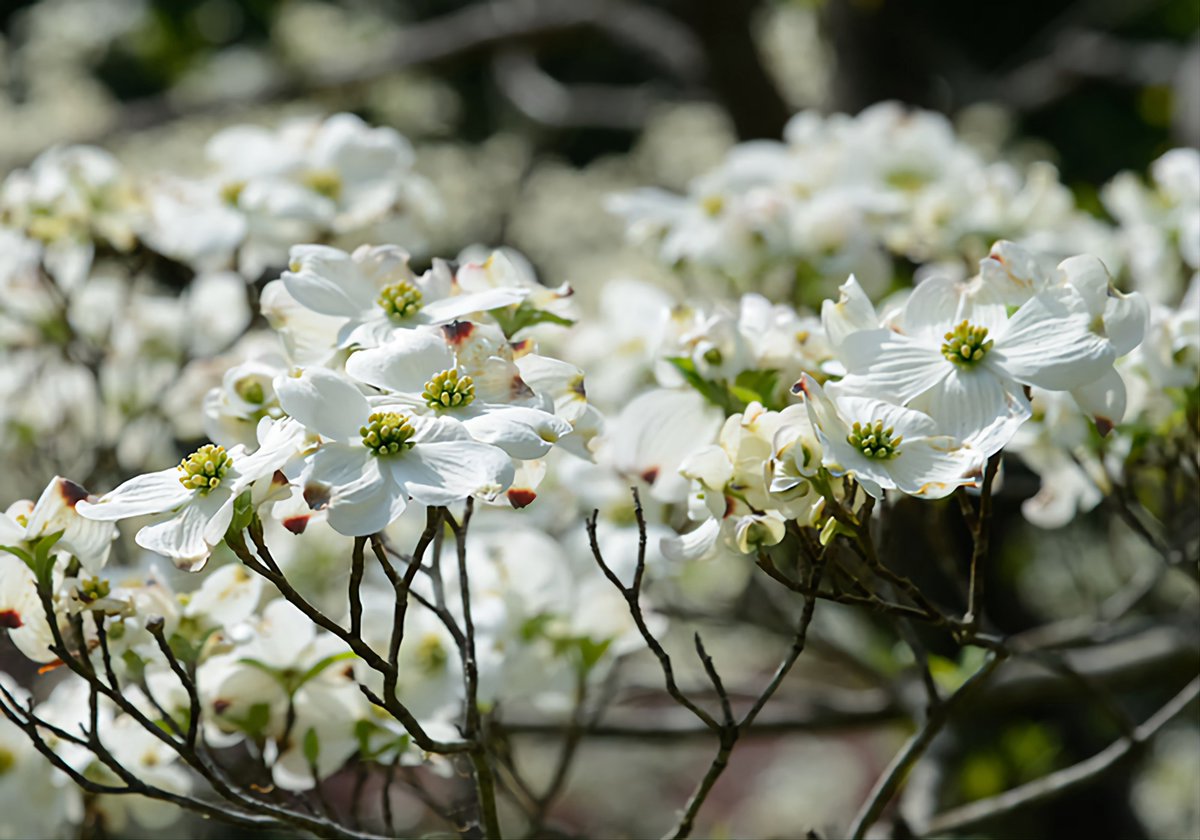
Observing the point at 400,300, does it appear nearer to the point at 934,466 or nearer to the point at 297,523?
the point at 297,523

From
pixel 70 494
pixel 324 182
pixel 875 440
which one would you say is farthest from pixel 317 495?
pixel 324 182

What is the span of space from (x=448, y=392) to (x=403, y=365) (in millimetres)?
26

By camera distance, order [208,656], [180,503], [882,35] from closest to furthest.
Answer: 1. [180,503]
2. [208,656]
3. [882,35]

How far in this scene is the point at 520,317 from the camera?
677mm

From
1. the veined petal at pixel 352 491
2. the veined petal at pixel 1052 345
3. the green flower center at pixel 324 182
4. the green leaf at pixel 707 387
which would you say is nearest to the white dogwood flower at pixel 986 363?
the veined petal at pixel 1052 345

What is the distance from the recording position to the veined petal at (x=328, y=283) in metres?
0.63

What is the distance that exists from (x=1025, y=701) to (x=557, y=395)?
77 cm

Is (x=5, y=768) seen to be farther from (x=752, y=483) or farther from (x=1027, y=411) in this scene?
(x=1027, y=411)

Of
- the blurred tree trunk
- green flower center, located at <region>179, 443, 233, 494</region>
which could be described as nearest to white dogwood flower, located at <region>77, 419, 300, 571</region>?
green flower center, located at <region>179, 443, 233, 494</region>

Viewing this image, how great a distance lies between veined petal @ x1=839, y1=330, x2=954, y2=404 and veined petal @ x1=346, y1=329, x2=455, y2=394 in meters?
0.20

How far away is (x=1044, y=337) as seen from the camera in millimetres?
582

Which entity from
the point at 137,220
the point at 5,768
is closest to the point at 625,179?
the point at 137,220

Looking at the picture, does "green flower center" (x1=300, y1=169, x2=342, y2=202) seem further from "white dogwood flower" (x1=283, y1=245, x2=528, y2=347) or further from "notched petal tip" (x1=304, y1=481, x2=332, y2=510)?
"notched petal tip" (x1=304, y1=481, x2=332, y2=510)

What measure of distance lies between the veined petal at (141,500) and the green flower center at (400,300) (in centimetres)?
15
